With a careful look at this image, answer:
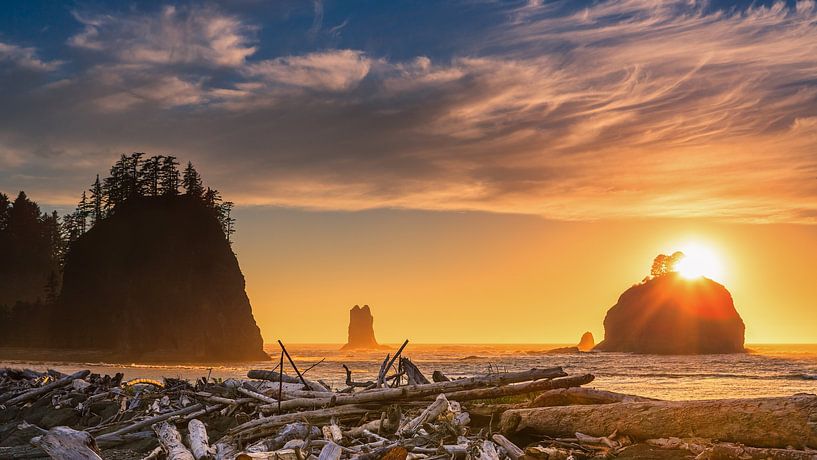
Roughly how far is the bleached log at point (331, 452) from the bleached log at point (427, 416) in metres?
1.54

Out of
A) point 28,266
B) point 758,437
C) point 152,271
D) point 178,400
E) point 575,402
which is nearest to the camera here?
point 758,437

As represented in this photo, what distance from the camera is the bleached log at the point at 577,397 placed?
10844 millimetres

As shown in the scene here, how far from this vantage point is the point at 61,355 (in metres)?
81.2

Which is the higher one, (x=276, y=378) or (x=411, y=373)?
(x=411, y=373)

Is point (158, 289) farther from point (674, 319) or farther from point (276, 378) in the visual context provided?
point (674, 319)

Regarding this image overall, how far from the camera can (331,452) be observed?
30.3 ft

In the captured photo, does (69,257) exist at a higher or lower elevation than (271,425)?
higher

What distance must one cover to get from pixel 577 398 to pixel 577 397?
0.06 ft

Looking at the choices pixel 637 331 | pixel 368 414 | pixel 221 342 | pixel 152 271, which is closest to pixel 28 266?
pixel 152 271

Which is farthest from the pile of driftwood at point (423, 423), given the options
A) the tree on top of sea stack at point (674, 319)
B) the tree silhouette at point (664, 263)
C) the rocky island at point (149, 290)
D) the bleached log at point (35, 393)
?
the tree silhouette at point (664, 263)

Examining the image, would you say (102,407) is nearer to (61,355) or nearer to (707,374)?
(707,374)

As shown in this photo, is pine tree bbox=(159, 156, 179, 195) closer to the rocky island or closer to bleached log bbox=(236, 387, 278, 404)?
the rocky island

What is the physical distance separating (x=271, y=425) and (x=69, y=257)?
9196cm

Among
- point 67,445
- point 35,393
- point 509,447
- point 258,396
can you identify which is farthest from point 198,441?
point 35,393
